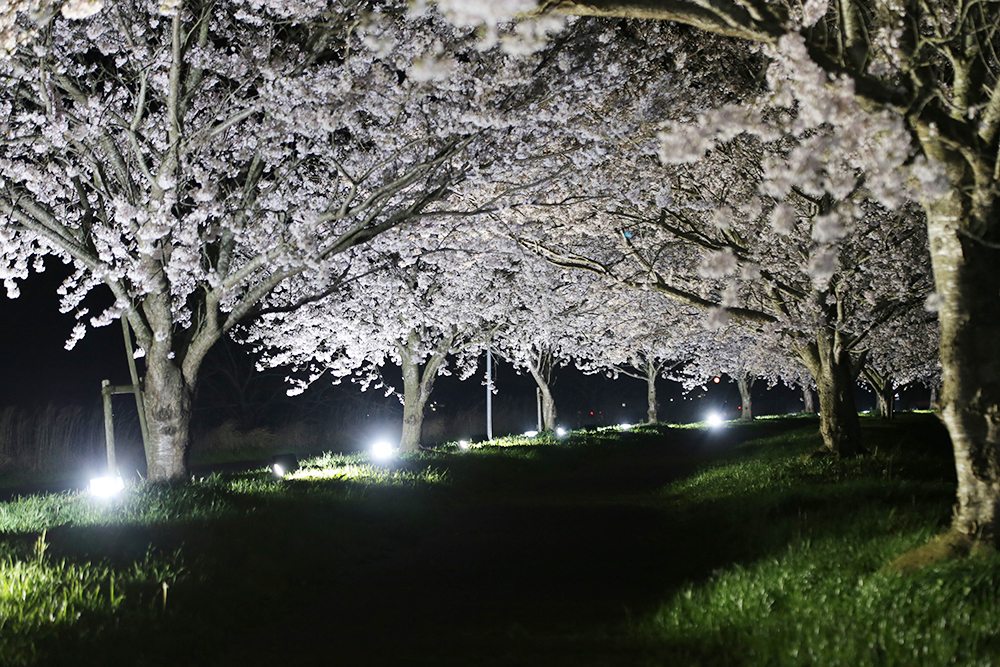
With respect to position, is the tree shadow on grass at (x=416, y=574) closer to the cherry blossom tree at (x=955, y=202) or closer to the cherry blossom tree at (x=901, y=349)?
the cherry blossom tree at (x=955, y=202)

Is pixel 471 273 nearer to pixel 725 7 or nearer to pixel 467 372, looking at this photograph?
pixel 467 372

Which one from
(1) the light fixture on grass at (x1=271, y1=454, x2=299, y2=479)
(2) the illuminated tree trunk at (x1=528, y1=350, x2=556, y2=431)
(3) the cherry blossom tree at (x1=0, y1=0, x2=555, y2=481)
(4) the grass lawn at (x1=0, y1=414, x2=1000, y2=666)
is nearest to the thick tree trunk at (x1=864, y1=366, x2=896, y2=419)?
(2) the illuminated tree trunk at (x1=528, y1=350, x2=556, y2=431)

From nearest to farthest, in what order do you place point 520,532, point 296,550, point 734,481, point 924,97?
point 924,97 → point 296,550 → point 520,532 → point 734,481

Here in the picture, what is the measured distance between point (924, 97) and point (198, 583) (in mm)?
7820

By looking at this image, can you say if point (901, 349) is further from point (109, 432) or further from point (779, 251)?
point (109, 432)

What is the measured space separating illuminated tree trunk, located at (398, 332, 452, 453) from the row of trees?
9.28ft

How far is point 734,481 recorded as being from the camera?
14.8 metres

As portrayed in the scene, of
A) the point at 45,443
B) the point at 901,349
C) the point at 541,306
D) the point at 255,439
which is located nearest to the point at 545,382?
the point at 541,306

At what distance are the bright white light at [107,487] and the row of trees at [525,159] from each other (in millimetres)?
821

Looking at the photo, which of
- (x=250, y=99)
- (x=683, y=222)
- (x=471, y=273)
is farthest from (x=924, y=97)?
(x=471, y=273)

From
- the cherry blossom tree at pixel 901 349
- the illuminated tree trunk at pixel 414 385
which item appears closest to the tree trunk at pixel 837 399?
the cherry blossom tree at pixel 901 349

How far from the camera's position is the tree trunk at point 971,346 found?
6.67 metres

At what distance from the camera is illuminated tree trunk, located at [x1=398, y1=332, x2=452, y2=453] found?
2352 centimetres

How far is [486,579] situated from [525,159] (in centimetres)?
879
